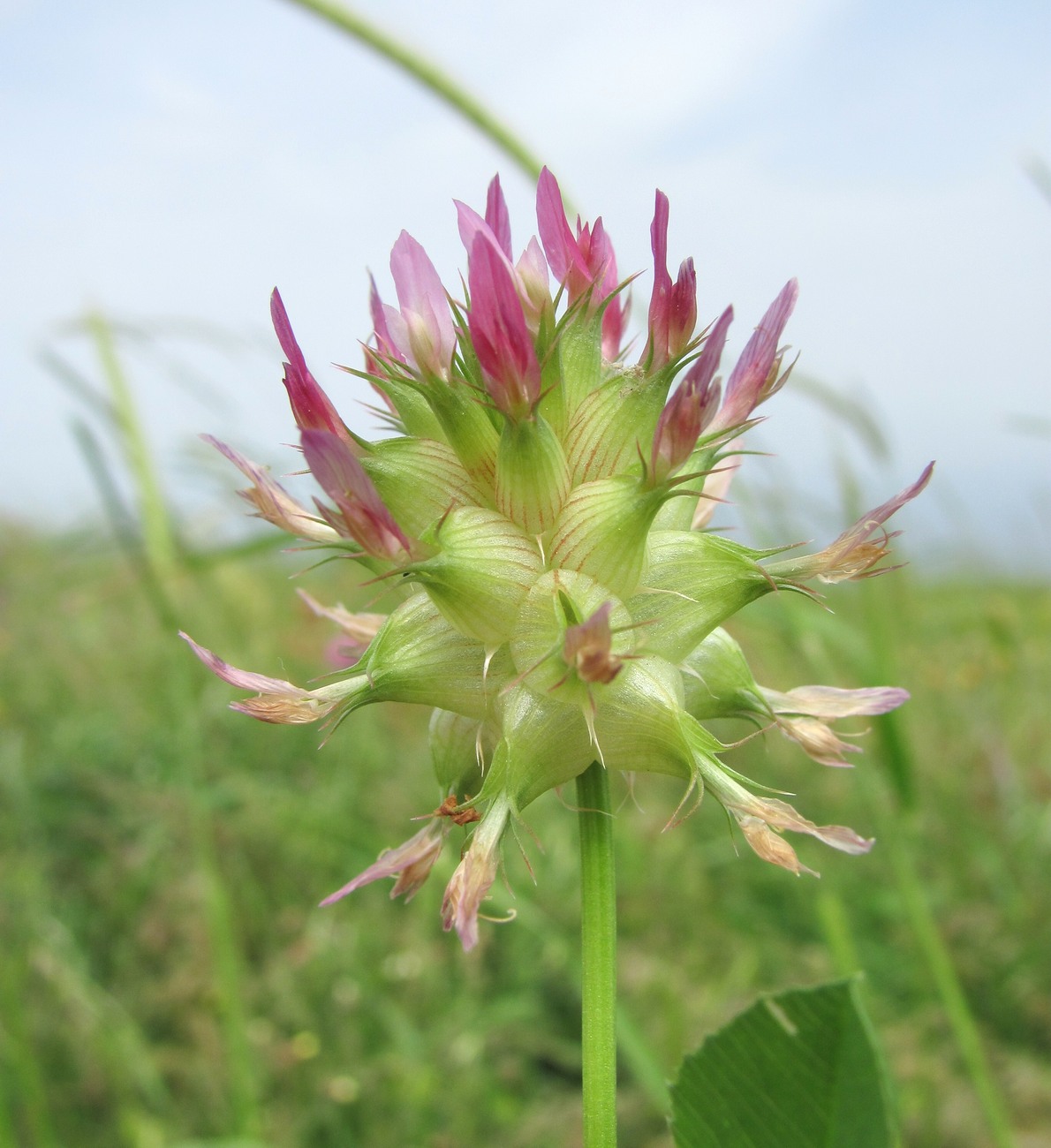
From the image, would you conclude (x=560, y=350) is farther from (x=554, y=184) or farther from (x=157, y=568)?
(x=157, y=568)

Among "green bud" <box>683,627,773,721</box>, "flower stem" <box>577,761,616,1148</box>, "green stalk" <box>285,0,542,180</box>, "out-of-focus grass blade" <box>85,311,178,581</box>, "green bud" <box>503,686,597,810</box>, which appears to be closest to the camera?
"flower stem" <box>577,761,616,1148</box>

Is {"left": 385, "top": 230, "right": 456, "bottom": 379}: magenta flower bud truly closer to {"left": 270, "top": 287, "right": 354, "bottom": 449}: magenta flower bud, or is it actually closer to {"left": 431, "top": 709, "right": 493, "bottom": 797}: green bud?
{"left": 270, "top": 287, "right": 354, "bottom": 449}: magenta flower bud

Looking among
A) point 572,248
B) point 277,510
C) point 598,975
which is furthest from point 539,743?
point 572,248

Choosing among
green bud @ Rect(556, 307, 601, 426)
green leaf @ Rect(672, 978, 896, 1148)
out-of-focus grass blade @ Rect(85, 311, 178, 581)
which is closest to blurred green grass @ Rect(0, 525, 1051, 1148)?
out-of-focus grass blade @ Rect(85, 311, 178, 581)

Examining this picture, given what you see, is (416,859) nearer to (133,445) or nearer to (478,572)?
(478,572)

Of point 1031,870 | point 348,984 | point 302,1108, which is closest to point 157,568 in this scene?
point 348,984

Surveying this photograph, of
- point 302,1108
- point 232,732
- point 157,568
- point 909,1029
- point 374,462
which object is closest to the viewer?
point 374,462

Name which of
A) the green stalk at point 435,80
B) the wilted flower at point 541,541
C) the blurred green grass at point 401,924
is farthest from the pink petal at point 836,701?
the green stalk at point 435,80
